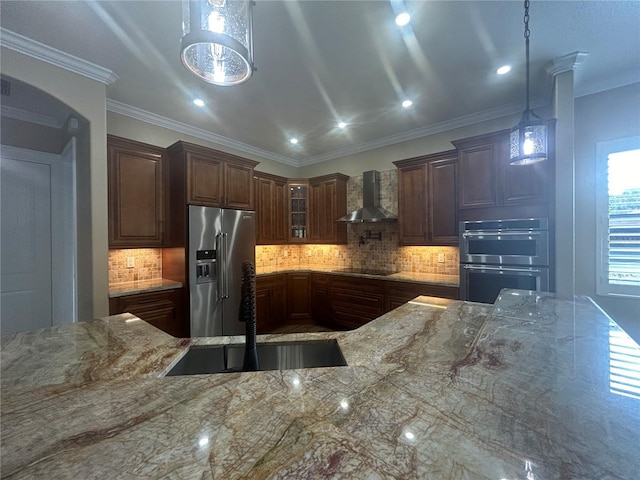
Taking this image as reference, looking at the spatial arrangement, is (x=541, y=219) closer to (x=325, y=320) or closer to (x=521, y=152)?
(x=521, y=152)

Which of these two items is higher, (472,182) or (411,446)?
(472,182)

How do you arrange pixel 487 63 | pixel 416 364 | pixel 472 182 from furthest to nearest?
pixel 472 182, pixel 487 63, pixel 416 364

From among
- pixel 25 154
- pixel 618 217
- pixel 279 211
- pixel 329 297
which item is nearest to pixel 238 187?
pixel 279 211

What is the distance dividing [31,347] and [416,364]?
4.97 ft

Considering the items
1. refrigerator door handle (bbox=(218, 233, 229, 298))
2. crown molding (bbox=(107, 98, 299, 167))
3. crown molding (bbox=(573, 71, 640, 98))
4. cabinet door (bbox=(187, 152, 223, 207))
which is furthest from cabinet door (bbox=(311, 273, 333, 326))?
crown molding (bbox=(573, 71, 640, 98))

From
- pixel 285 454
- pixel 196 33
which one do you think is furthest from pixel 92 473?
pixel 196 33

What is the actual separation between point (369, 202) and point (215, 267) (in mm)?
2450

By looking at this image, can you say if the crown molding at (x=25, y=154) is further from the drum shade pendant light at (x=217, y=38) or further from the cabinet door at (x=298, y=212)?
the drum shade pendant light at (x=217, y=38)

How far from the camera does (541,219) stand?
2539mm

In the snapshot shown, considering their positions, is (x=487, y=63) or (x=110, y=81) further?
(x=110, y=81)

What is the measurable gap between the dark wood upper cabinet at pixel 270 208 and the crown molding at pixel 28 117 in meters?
2.33

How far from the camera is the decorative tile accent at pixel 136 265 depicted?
3.03m

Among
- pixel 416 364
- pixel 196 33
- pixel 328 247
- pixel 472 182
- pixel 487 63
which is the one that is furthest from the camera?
pixel 328 247

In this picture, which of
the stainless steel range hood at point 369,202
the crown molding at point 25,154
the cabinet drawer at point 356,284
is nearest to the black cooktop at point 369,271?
the cabinet drawer at point 356,284
